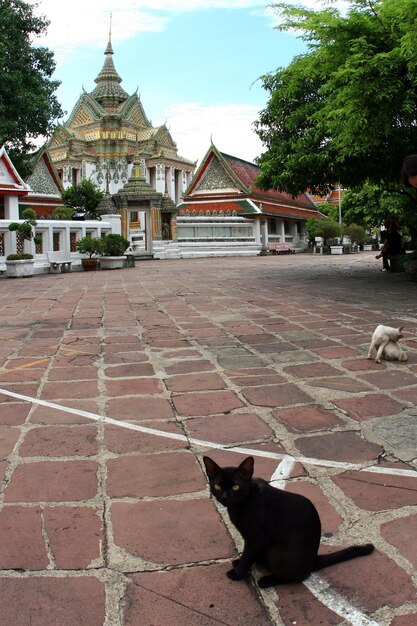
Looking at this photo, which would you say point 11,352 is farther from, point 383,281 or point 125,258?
point 125,258

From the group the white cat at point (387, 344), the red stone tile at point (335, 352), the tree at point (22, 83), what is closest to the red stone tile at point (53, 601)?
the white cat at point (387, 344)

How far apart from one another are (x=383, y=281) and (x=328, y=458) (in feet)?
32.5

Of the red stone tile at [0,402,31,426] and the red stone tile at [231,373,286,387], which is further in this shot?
the red stone tile at [231,373,286,387]

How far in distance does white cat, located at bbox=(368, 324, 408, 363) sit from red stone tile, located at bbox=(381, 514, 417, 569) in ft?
8.25

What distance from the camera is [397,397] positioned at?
3.71 m

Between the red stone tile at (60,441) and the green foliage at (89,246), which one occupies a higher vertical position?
the green foliage at (89,246)

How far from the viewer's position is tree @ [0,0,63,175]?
21875mm

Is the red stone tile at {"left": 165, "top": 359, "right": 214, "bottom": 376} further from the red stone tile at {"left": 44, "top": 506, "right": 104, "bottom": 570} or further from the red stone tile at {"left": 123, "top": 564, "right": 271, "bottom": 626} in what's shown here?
the red stone tile at {"left": 123, "top": 564, "right": 271, "bottom": 626}

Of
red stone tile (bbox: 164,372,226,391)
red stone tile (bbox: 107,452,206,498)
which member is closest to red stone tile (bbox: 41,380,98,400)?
red stone tile (bbox: 164,372,226,391)

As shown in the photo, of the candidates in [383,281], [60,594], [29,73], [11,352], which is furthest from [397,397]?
[29,73]

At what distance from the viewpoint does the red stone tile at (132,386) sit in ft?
13.0

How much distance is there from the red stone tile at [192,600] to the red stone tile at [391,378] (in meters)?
2.42

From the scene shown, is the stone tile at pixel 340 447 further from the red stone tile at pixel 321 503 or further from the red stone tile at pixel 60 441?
the red stone tile at pixel 60 441

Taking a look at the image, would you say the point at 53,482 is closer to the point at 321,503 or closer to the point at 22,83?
the point at 321,503
